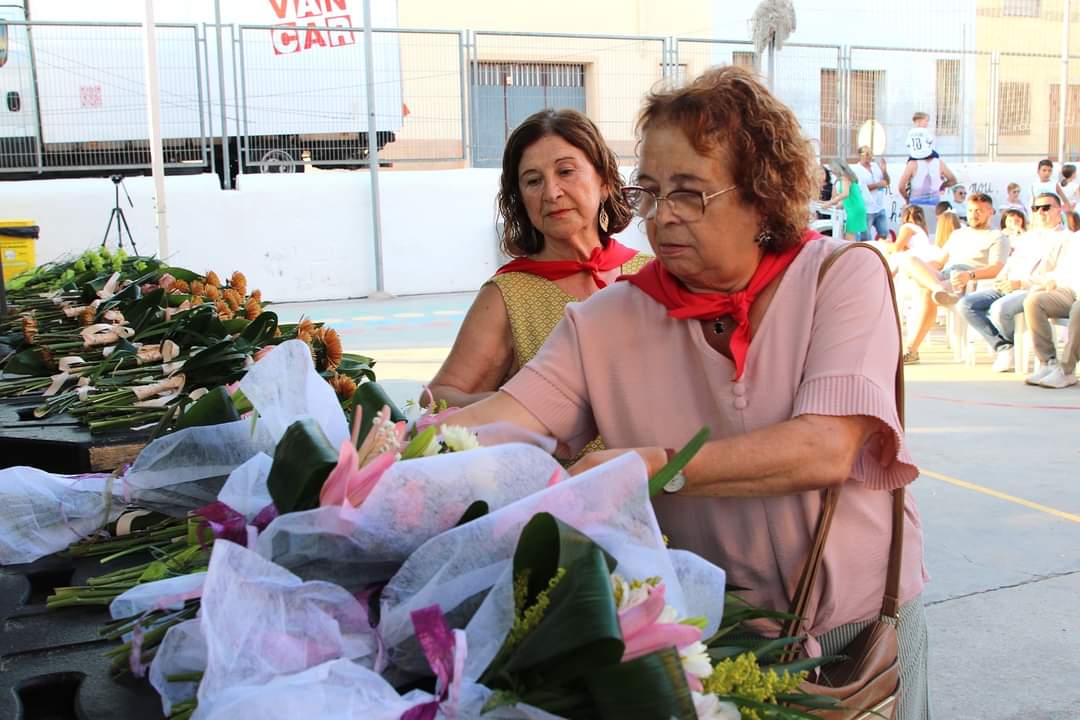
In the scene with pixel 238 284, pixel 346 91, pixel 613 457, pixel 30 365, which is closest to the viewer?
pixel 613 457

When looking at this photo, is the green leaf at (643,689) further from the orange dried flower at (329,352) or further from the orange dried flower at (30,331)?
the orange dried flower at (30,331)

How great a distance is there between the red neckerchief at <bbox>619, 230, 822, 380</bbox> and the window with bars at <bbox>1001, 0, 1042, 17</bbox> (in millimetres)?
24249

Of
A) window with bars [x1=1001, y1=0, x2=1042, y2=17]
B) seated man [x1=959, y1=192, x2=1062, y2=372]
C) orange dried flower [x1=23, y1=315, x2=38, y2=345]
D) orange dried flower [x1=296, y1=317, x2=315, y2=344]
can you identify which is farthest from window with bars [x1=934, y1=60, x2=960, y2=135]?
orange dried flower [x1=296, y1=317, x2=315, y2=344]

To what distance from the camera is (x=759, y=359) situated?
1.79 meters

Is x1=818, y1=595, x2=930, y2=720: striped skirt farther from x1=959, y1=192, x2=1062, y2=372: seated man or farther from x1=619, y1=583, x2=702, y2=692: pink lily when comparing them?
x1=959, y1=192, x2=1062, y2=372: seated man

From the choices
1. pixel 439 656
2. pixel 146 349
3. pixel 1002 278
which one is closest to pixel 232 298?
pixel 146 349

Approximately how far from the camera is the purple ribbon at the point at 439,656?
110 cm

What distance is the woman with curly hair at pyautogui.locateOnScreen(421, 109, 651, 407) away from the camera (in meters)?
2.86

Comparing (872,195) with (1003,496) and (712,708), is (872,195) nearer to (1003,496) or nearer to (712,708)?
(1003,496)

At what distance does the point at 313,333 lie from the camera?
10.4 feet

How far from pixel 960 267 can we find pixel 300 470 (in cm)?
987

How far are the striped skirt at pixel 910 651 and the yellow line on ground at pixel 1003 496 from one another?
3.67 metres

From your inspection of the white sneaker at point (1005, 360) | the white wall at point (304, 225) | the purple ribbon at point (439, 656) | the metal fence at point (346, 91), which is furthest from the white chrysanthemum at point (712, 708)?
the white wall at point (304, 225)

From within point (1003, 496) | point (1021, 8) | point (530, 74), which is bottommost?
point (1003, 496)
